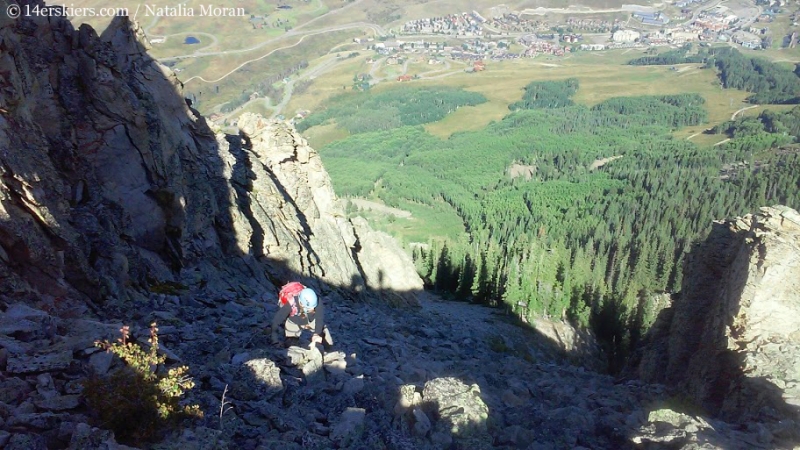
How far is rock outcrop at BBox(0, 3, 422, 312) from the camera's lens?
1569 cm

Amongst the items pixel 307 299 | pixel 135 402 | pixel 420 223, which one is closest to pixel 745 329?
pixel 307 299

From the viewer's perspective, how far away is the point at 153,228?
22.6 meters

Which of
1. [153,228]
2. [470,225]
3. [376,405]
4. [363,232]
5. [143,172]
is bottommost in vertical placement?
[470,225]

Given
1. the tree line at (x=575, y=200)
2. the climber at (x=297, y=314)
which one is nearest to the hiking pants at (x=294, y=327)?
the climber at (x=297, y=314)

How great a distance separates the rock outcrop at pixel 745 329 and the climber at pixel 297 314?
1246 centimetres

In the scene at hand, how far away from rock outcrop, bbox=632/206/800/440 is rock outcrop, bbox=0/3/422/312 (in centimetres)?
1900

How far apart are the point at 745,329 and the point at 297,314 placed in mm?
16961

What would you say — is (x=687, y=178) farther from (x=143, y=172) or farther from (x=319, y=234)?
(x=143, y=172)

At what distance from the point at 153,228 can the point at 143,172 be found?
244cm

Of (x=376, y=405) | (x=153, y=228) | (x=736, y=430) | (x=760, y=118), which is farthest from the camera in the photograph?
(x=760, y=118)

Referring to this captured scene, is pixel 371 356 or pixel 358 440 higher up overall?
pixel 358 440

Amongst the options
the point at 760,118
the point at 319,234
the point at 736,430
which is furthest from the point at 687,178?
the point at 736,430

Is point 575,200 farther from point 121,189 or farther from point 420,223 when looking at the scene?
point 121,189

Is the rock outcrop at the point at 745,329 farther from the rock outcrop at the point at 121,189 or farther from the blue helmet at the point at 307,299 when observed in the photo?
the rock outcrop at the point at 121,189
